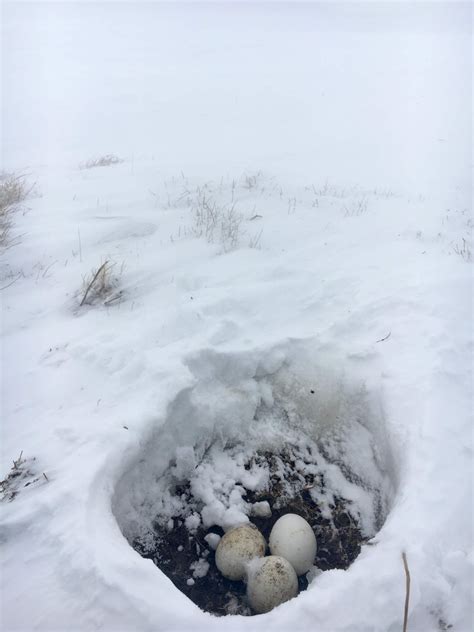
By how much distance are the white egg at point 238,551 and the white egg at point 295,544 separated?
0.09 meters

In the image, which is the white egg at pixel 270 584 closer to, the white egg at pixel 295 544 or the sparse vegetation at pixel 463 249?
the white egg at pixel 295 544

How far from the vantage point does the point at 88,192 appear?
599cm

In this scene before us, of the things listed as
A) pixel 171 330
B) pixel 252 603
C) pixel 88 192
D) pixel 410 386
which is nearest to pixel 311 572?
pixel 252 603

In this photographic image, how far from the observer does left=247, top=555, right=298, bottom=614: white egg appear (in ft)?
7.15

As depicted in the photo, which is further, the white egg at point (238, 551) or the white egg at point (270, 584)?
the white egg at point (238, 551)


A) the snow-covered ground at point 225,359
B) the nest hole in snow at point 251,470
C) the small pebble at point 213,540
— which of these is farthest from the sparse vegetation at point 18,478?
the small pebble at point 213,540

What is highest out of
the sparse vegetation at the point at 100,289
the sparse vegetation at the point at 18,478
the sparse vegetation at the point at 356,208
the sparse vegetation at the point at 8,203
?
the sparse vegetation at the point at 8,203

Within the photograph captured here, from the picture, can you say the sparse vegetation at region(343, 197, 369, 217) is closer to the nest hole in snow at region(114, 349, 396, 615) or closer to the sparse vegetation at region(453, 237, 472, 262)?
the sparse vegetation at region(453, 237, 472, 262)


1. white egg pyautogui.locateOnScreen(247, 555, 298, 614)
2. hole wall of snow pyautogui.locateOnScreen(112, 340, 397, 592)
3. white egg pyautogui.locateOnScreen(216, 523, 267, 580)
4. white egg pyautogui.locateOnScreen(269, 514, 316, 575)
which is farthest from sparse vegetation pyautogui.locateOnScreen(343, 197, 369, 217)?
white egg pyautogui.locateOnScreen(247, 555, 298, 614)

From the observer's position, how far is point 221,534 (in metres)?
2.75

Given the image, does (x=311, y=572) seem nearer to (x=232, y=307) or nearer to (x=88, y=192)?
(x=232, y=307)

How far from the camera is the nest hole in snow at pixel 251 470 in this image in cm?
259

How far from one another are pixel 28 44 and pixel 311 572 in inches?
894

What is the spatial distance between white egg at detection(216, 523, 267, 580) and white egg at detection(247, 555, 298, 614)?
89 millimetres
